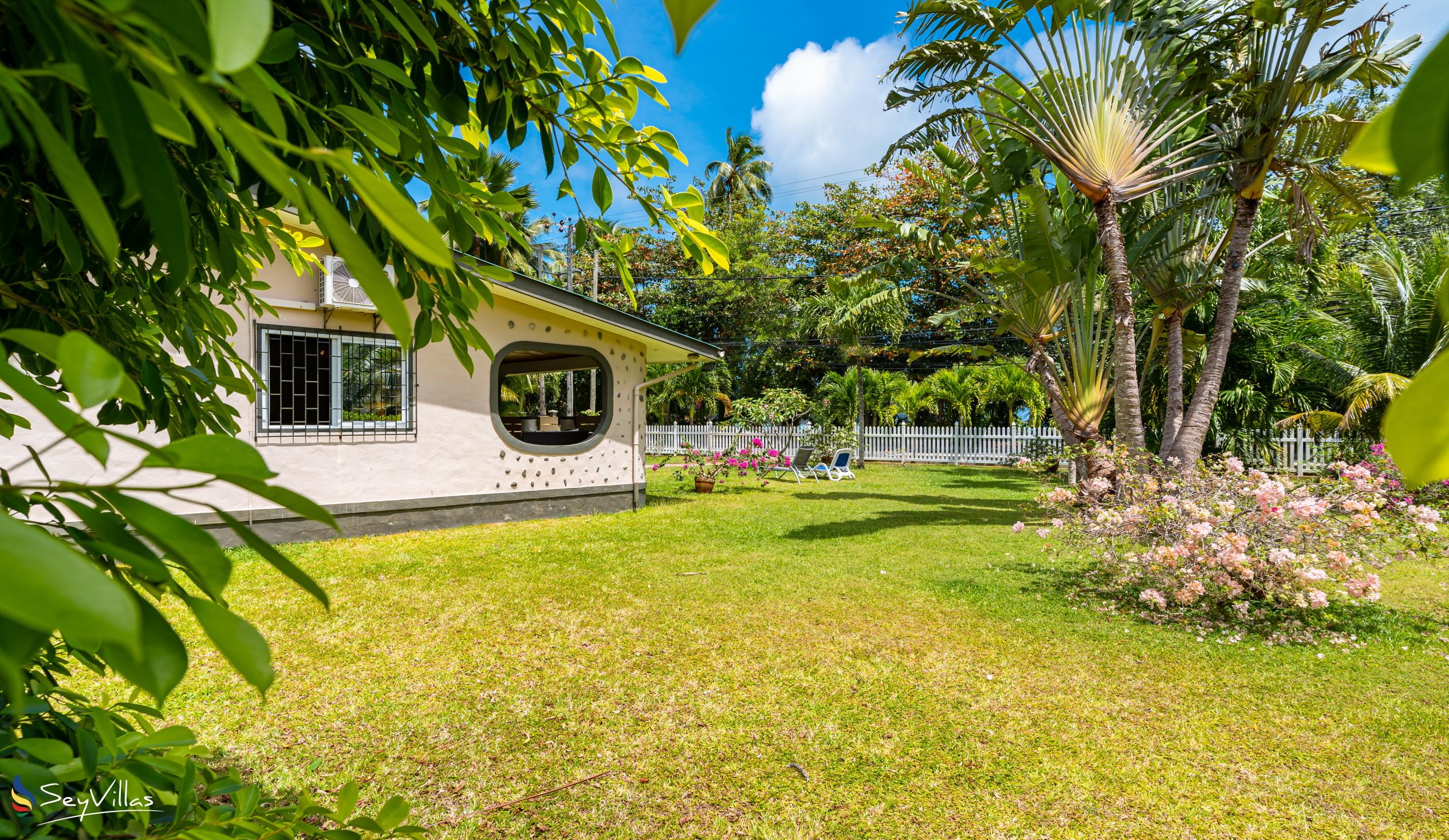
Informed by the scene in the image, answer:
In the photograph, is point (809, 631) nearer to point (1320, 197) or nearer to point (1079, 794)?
point (1079, 794)

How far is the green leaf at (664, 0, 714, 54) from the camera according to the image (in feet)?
1.01

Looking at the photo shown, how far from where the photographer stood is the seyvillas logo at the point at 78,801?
949 mm

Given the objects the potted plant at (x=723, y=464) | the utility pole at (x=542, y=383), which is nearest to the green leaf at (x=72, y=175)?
the potted plant at (x=723, y=464)

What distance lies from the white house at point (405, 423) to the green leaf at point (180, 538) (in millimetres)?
7090

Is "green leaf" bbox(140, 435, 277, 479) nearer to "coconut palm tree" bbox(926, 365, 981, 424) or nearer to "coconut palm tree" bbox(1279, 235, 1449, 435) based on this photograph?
"coconut palm tree" bbox(1279, 235, 1449, 435)

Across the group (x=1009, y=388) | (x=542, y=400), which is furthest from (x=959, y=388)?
(x=542, y=400)

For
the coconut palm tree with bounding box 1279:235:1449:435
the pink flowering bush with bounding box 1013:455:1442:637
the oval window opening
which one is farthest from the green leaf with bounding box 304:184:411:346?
the coconut palm tree with bounding box 1279:235:1449:435

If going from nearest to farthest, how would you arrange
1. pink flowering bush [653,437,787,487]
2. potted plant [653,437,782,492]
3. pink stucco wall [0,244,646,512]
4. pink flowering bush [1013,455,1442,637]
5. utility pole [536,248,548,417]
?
pink flowering bush [1013,455,1442,637]
pink stucco wall [0,244,646,512]
potted plant [653,437,782,492]
pink flowering bush [653,437,787,487]
utility pole [536,248,548,417]

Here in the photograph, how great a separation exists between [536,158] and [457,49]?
0.93ft

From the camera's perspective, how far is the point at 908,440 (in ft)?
69.5

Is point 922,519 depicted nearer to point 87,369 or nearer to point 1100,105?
point 1100,105

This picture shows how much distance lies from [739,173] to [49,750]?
121ft

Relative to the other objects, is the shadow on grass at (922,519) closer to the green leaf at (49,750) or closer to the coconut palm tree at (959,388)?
the green leaf at (49,750)

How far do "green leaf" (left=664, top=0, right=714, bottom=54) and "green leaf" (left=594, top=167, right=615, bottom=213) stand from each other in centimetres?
111
